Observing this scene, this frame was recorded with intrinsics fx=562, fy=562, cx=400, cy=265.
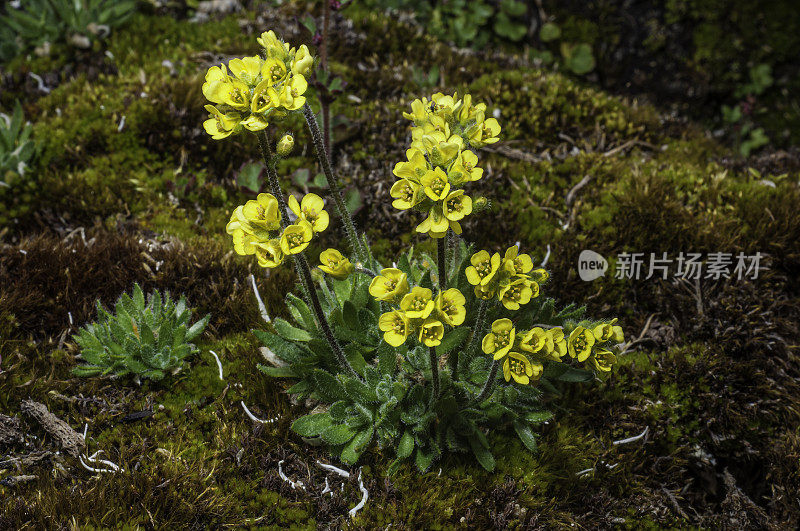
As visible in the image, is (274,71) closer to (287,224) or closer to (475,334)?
(287,224)

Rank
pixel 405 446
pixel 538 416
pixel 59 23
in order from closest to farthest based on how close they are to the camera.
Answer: pixel 405 446 → pixel 538 416 → pixel 59 23

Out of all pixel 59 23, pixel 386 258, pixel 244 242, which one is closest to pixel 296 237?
pixel 244 242

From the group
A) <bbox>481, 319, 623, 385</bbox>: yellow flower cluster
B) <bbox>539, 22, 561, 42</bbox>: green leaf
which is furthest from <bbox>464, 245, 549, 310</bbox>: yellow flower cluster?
<bbox>539, 22, 561, 42</bbox>: green leaf

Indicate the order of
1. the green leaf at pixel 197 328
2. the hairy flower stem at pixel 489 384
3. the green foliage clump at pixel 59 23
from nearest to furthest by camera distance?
the hairy flower stem at pixel 489 384 < the green leaf at pixel 197 328 < the green foliage clump at pixel 59 23

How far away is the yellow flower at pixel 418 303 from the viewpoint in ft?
6.66

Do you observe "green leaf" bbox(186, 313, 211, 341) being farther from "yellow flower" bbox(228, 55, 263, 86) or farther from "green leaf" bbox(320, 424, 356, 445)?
"yellow flower" bbox(228, 55, 263, 86)

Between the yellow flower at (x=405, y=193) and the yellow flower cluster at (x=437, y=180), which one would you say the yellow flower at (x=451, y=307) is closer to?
the yellow flower cluster at (x=437, y=180)

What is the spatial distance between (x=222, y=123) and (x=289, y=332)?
1.26m

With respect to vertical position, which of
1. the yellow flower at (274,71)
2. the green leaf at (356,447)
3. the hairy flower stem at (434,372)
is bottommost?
the green leaf at (356,447)

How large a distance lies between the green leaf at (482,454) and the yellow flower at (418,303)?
3.42 feet

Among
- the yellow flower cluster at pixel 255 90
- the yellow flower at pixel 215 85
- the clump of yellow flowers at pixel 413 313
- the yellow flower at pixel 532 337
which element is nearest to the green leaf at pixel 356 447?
the clump of yellow flowers at pixel 413 313

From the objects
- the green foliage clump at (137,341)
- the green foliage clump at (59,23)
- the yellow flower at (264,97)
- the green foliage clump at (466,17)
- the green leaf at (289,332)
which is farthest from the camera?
the green foliage clump at (466,17)

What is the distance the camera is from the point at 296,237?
80.7 inches

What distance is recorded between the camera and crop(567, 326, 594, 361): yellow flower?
2305 mm
